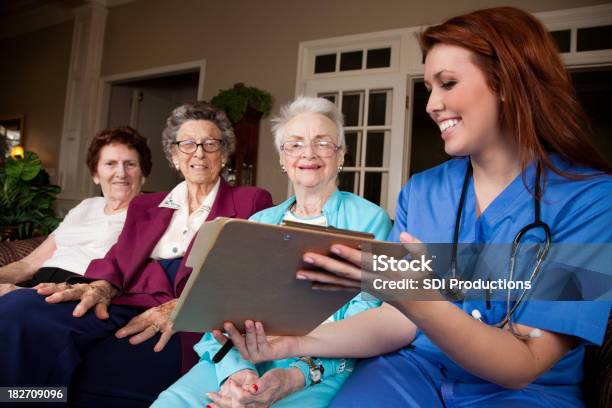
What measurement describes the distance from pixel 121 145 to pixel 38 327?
3.25 ft

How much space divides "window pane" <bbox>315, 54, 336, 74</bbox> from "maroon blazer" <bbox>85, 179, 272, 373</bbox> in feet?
8.87

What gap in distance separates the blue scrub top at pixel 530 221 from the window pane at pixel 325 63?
339 cm

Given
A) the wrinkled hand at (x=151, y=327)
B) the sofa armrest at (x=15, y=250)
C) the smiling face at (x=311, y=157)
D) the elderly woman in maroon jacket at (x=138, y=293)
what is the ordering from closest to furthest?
the elderly woman in maroon jacket at (x=138, y=293)
the wrinkled hand at (x=151, y=327)
the smiling face at (x=311, y=157)
the sofa armrest at (x=15, y=250)

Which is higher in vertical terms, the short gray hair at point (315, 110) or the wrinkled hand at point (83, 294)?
the short gray hair at point (315, 110)

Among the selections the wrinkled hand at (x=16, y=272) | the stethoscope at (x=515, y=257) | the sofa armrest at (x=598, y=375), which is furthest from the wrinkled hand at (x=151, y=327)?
the sofa armrest at (x=598, y=375)

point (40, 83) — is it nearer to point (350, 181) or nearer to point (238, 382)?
point (350, 181)

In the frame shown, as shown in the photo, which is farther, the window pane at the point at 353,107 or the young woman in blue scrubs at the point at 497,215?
the window pane at the point at 353,107

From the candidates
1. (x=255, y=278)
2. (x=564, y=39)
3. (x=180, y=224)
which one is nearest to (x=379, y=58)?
(x=564, y=39)

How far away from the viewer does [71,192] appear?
574 cm

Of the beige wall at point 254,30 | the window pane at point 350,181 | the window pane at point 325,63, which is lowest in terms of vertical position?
the window pane at point 350,181

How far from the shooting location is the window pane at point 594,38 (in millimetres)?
3240

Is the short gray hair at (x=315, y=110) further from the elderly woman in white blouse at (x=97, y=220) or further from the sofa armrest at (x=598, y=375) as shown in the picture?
the sofa armrest at (x=598, y=375)

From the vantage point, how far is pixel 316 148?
1.62 meters

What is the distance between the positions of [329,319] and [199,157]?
972mm
